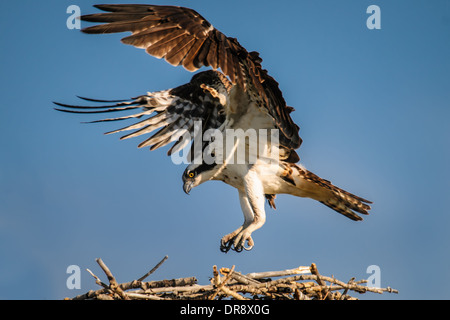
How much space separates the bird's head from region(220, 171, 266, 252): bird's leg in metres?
0.45

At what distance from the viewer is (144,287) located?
4766mm

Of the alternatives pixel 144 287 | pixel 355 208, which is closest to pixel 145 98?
pixel 144 287

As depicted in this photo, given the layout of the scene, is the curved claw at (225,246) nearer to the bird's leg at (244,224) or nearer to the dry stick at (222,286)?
the bird's leg at (244,224)

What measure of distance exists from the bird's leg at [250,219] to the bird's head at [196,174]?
454mm

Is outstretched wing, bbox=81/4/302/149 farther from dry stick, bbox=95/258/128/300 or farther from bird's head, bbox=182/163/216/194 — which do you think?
dry stick, bbox=95/258/128/300

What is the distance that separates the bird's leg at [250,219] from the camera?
6031 mm

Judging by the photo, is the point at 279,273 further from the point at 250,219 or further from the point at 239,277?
the point at 250,219

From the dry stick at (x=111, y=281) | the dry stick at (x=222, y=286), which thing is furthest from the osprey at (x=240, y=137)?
the dry stick at (x=111, y=281)
